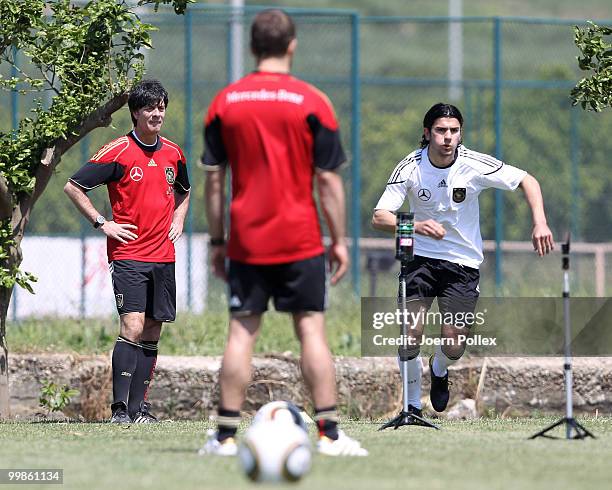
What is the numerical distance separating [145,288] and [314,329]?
3.03 metres

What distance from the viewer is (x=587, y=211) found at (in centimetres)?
2292

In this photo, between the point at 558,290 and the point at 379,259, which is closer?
the point at 558,290

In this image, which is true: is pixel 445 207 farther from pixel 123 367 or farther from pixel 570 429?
pixel 123 367

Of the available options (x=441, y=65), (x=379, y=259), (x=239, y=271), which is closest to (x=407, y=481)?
(x=239, y=271)

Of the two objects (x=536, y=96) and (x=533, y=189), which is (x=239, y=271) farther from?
(x=536, y=96)

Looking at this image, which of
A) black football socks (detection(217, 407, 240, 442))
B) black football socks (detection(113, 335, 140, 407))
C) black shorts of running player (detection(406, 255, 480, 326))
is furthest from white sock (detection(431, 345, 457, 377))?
black football socks (detection(217, 407, 240, 442))

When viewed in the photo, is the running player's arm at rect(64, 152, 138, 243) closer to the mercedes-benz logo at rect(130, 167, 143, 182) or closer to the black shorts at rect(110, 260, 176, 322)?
the mercedes-benz logo at rect(130, 167, 143, 182)

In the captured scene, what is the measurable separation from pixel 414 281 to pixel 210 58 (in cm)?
4480

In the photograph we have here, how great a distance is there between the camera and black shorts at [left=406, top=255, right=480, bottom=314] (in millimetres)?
9562

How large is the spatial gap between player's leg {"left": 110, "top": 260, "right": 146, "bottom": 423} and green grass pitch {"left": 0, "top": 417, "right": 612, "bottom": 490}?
2.46ft

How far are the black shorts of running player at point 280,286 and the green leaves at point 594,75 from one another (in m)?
3.37

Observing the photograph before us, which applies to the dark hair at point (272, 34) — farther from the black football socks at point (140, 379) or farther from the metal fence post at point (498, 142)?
the metal fence post at point (498, 142)

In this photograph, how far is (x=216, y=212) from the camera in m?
7.03

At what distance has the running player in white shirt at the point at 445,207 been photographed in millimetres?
9352
